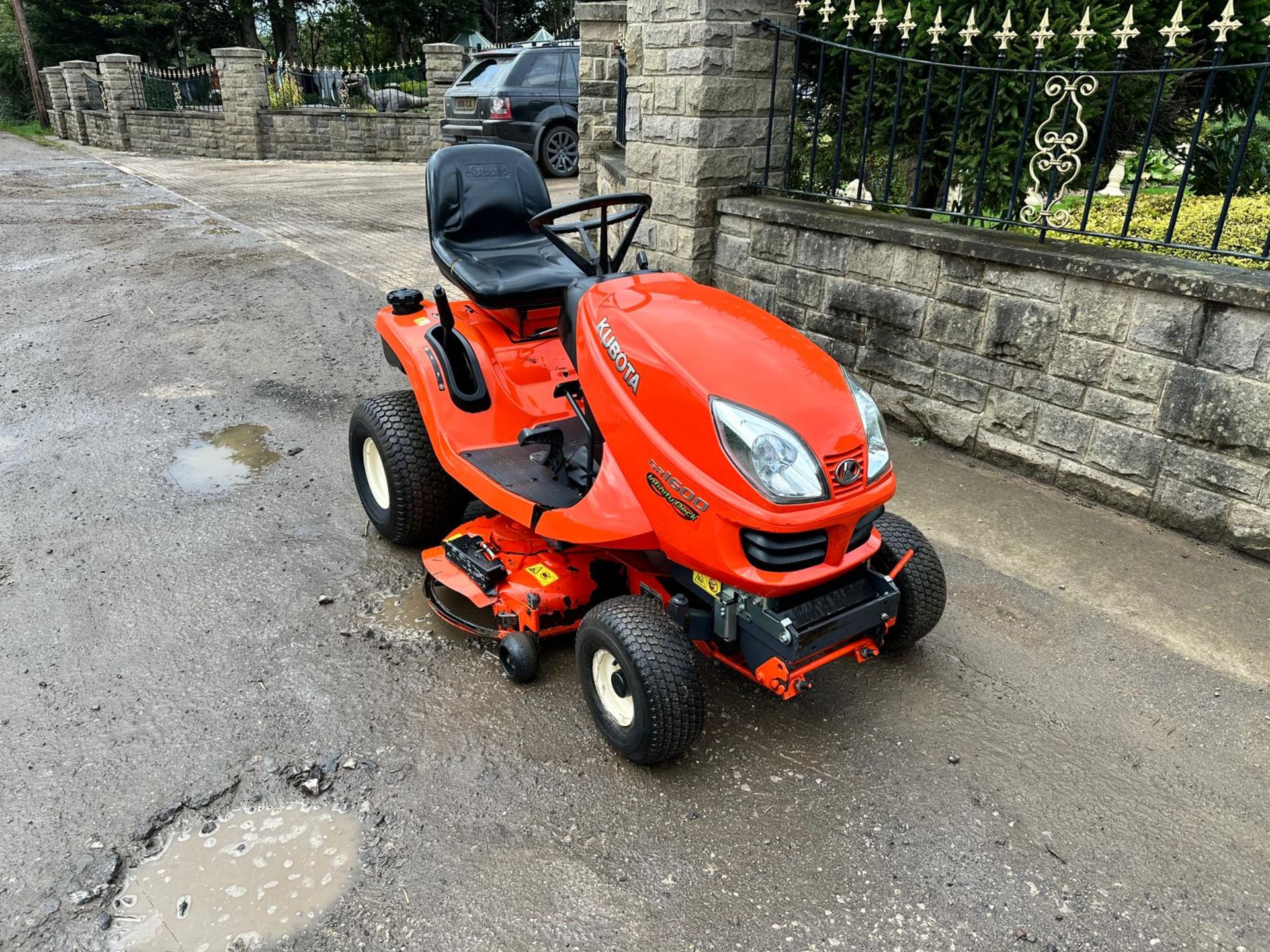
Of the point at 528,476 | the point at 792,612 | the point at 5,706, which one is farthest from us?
the point at 528,476

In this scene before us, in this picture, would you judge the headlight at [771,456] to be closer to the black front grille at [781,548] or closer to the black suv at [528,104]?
the black front grille at [781,548]

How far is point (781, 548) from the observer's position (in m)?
2.39

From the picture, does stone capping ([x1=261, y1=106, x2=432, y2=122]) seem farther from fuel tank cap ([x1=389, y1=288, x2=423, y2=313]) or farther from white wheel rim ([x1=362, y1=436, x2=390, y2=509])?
white wheel rim ([x1=362, y1=436, x2=390, y2=509])

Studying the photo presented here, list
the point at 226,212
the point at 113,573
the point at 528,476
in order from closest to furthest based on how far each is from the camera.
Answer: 1. the point at 528,476
2. the point at 113,573
3. the point at 226,212

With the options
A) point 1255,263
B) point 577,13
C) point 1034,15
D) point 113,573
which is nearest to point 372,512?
point 113,573

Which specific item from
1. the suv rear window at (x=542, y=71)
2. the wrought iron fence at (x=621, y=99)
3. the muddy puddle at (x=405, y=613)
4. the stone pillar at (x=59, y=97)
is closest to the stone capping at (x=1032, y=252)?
the wrought iron fence at (x=621, y=99)

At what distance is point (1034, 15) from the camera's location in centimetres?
474

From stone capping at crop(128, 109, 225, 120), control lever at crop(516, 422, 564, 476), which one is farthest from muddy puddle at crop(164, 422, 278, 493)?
stone capping at crop(128, 109, 225, 120)

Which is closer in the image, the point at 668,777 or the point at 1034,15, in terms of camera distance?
the point at 668,777

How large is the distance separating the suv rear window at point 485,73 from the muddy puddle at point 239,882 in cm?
1321

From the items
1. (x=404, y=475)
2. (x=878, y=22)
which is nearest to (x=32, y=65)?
(x=878, y=22)

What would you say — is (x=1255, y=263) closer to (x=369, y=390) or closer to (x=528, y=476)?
(x=528, y=476)

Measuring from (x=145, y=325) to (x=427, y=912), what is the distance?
631 centimetres

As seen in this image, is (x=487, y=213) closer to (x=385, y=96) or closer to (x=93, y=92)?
(x=385, y=96)
